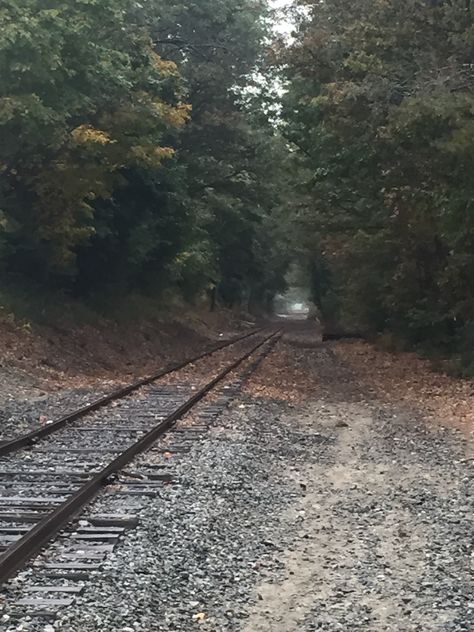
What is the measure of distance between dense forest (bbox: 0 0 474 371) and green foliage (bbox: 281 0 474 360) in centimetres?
5

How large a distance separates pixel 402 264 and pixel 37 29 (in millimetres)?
12893

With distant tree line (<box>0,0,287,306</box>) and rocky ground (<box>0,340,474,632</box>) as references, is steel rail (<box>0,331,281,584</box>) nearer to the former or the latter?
rocky ground (<box>0,340,474,632</box>)

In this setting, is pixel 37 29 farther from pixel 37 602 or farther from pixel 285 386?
pixel 37 602

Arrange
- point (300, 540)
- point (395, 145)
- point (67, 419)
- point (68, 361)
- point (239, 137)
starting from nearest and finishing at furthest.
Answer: point (300, 540), point (67, 419), point (395, 145), point (68, 361), point (239, 137)

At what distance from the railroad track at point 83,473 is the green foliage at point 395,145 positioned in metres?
6.15

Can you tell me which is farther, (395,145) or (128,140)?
(128,140)

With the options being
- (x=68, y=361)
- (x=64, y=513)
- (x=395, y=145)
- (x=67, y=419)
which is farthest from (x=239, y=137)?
(x=64, y=513)

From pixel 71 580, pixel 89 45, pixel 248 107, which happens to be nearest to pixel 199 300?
pixel 248 107

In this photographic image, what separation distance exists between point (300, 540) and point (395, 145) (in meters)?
12.9

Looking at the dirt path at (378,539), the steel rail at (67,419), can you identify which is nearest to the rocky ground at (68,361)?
the steel rail at (67,419)

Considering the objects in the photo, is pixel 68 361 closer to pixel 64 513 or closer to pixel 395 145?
pixel 395 145

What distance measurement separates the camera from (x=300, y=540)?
7031mm

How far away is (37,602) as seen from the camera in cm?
532

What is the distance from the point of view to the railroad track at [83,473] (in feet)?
19.9
